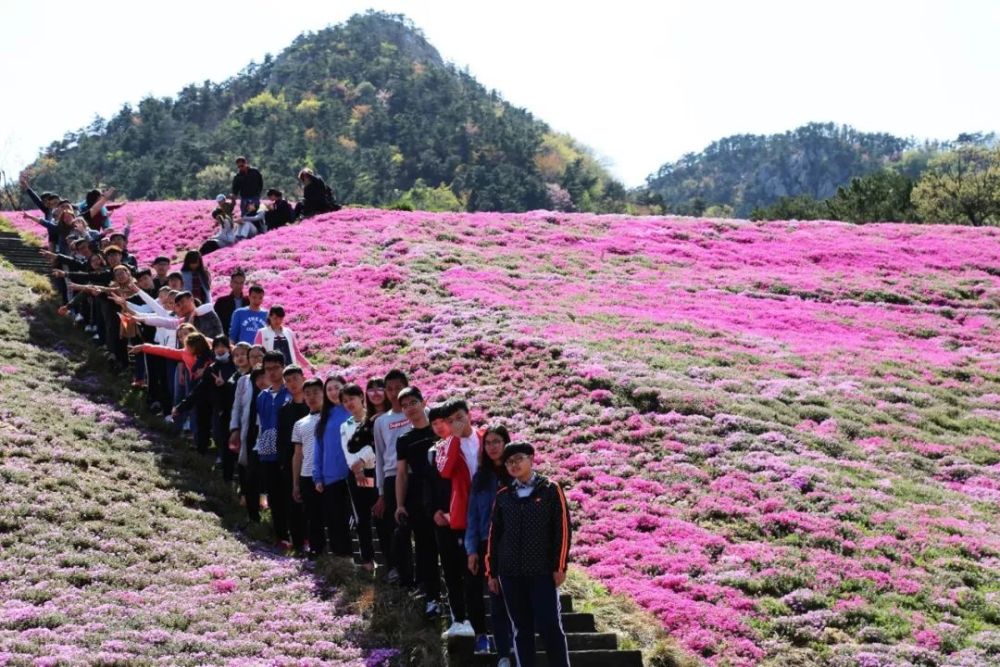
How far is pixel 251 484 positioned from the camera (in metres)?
17.0

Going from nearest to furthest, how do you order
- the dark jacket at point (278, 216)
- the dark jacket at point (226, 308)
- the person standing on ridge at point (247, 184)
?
1. the dark jacket at point (226, 308)
2. the person standing on ridge at point (247, 184)
3. the dark jacket at point (278, 216)

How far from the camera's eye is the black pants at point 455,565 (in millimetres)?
12367

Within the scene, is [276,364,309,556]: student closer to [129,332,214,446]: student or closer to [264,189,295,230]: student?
[129,332,214,446]: student

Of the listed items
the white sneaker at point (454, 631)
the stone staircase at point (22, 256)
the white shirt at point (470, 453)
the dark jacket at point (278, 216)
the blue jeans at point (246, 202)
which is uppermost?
the blue jeans at point (246, 202)

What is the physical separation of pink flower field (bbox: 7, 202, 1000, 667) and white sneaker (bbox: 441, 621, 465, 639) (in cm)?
372

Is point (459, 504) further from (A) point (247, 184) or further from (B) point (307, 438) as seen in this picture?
(A) point (247, 184)

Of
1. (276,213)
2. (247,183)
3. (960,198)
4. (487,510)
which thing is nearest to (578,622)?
(487,510)

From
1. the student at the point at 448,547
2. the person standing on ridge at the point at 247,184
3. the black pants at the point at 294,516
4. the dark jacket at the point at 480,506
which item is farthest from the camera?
the person standing on ridge at the point at 247,184

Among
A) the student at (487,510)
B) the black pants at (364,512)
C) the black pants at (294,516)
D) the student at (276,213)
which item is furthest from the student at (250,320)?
the student at (276,213)

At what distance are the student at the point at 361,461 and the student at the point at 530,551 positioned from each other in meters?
3.38

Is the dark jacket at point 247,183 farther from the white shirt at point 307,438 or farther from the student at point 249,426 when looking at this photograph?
the white shirt at point 307,438

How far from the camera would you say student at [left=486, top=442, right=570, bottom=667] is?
1069 cm

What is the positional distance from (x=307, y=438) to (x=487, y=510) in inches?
167

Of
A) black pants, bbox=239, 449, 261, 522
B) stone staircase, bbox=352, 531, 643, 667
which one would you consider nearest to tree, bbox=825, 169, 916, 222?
black pants, bbox=239, 449, 261, 522
